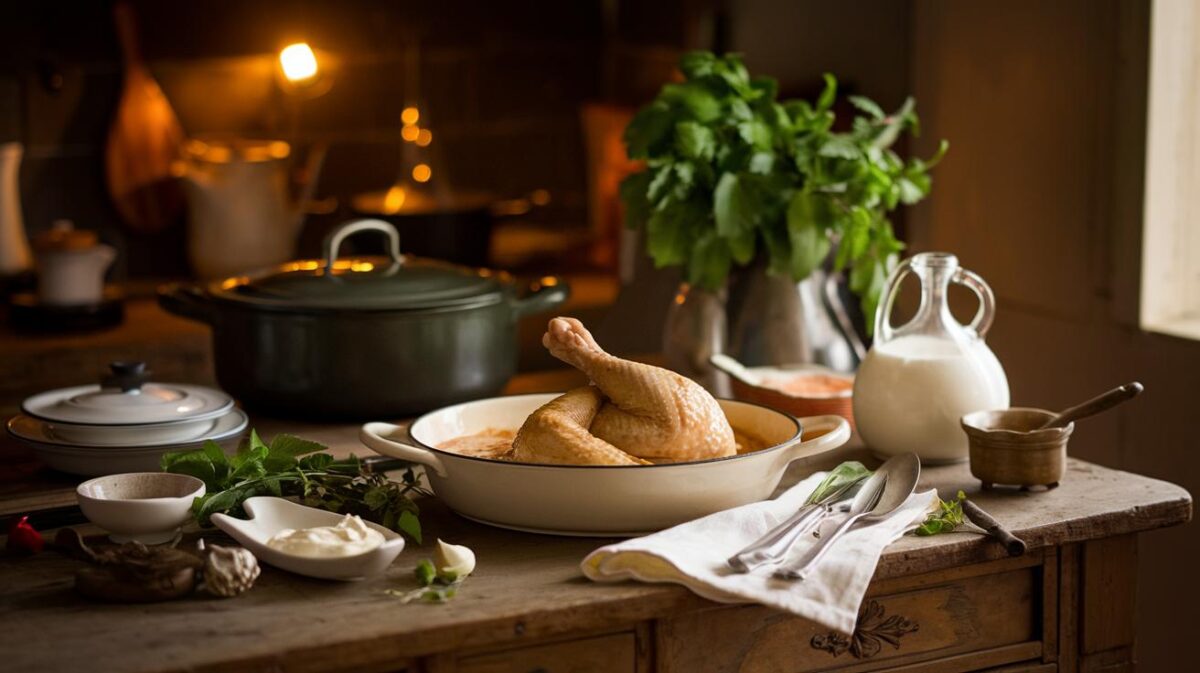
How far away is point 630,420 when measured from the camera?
1237 millimetres

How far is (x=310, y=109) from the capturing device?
3.28 metres

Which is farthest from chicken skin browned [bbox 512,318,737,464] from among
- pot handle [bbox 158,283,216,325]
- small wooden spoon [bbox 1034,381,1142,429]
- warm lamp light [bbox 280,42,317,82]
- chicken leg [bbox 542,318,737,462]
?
warm lamp light [bbox 280,42,317,82]

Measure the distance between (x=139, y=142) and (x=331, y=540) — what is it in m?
2.21

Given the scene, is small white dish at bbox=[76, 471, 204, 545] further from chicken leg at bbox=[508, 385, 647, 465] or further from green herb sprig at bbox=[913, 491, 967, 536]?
green herb sprig at bbox=[913, 491, 967, 536]

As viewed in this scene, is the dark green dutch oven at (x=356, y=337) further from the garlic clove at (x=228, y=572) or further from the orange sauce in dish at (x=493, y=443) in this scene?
the garlic clove at (x=228, y=572)

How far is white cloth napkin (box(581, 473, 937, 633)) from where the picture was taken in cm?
105

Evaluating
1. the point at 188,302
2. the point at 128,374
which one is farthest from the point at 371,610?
the point at 188,302

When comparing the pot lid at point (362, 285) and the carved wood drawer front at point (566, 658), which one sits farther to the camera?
the pot lid at point (362, 285)

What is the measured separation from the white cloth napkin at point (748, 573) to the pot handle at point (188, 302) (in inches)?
29.5

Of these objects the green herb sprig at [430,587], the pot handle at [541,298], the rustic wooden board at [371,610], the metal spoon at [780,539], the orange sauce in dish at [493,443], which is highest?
the pot handle at [541,298]

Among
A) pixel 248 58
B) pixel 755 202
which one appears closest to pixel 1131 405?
pixel 755 202

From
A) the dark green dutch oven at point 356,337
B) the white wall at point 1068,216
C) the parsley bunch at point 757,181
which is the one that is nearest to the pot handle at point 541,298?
the dark green dutch oven at point 356,337

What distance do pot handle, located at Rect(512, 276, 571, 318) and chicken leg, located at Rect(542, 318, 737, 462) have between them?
45cm

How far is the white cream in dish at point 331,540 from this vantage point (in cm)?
110
